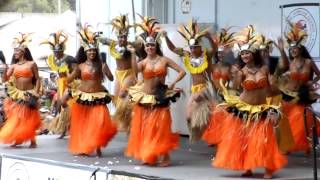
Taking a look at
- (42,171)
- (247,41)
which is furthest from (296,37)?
(42,171)

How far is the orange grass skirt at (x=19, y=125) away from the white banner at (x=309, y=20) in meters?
3.67

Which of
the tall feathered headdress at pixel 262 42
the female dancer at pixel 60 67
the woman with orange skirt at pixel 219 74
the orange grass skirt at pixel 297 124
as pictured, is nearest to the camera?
the tall feathered headdress at pixel 262 42

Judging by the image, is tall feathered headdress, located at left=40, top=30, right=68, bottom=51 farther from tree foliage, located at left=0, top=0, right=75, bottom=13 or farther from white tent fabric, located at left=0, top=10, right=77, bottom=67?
tree foliage, located at left=0, top=0, right=75, bottom=13

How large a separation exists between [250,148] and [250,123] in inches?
10.0

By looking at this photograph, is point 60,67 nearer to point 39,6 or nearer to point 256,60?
point 256,60

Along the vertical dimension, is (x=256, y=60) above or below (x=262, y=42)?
below

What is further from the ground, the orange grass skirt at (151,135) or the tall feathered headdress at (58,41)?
the tall feathered headdress at (58,41)

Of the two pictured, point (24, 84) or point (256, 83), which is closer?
point (256, 83)

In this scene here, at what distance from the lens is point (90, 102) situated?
969 cm

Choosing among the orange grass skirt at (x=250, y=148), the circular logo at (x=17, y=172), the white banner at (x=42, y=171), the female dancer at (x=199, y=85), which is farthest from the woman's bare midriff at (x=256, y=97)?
the circular logo at (x=17, y=172)

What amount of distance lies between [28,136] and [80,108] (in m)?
1.43

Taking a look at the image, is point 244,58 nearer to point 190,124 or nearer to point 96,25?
point 190,124

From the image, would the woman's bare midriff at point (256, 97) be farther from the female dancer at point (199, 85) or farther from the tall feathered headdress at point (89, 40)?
the tall feathered headdress at point (89, 40)

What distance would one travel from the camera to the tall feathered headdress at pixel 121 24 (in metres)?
9.71
